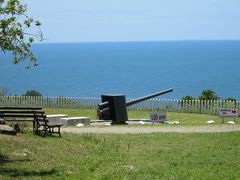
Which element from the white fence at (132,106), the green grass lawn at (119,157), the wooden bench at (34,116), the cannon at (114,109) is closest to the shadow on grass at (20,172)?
the green grass lawn at (119,157)

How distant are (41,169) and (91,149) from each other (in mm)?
4258

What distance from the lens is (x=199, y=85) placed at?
392ft

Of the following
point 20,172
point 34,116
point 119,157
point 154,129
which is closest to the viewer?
point 20,172

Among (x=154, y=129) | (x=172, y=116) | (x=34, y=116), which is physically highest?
(x=34, y=116)

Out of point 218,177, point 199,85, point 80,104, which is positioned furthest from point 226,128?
point 199,85

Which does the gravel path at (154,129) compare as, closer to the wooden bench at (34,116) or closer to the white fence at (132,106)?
the wooden bench at (34,116)

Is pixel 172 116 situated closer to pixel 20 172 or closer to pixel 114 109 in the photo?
pixel 114 109

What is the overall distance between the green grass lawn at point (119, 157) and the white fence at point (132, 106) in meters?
17.0

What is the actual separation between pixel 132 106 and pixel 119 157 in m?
25.6

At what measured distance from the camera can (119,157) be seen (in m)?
16.5

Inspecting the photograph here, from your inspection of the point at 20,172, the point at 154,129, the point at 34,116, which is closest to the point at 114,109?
the point at 154,129

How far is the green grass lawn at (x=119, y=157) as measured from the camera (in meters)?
13.5

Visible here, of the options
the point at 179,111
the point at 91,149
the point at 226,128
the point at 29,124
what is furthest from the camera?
the point at 179,111

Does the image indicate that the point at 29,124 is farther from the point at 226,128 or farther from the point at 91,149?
the point at 226,128
